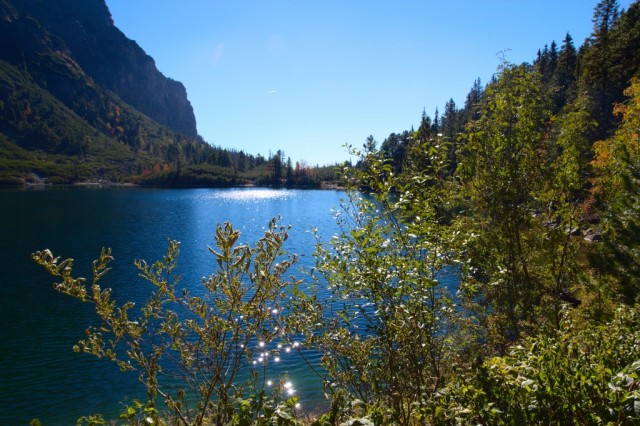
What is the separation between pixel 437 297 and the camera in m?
7.70

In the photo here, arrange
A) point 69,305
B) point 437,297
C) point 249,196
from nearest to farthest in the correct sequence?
1. point 437,297
2. point 69,305
3. point 249,196

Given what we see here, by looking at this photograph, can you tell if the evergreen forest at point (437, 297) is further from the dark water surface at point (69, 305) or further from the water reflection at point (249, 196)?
the water reflection at point (249, 196)

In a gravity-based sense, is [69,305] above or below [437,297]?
below

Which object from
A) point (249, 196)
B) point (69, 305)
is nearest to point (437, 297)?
point (69, 305)

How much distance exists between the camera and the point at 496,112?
834 centimetres

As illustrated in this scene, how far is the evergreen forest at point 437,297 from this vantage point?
3.55 meters

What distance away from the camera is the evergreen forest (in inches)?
140

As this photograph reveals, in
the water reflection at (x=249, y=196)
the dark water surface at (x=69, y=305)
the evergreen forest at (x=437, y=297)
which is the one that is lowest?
the dark water surface at (x=69, y=305)

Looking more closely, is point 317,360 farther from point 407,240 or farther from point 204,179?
point 204,179

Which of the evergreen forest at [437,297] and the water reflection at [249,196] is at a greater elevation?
the evergreen forest at [437,297]

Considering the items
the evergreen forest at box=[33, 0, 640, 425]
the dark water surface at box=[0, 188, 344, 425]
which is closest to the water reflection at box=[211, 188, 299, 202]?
the dark water surface at box=[0, 188, 344, 425]

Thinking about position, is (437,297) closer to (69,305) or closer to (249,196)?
(69,305)

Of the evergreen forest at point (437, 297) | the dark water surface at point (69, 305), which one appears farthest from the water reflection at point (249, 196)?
the evergreen forest at point (437, 297)

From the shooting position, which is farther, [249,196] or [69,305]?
[249,196]
